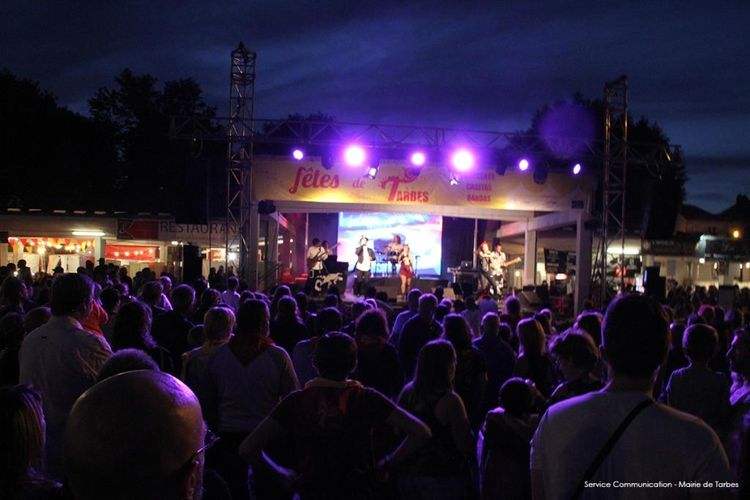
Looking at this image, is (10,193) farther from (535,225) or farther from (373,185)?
(535,225)

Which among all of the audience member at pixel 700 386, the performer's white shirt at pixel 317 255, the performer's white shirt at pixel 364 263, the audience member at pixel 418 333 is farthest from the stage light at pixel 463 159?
the audience member at pixel 700 386

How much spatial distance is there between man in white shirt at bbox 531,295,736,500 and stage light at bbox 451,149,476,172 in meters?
12.3

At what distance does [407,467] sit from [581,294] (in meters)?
13.5

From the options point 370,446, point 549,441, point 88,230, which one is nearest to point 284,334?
point 370,446

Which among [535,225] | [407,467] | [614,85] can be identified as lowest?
[407,467]

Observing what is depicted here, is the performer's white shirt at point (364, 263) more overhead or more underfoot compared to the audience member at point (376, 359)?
more overhead

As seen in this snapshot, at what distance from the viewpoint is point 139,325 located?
3.66m

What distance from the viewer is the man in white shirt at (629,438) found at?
1631mm

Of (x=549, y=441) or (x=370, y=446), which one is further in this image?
(x=370, y=446)

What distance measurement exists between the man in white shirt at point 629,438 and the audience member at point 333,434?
0.83m

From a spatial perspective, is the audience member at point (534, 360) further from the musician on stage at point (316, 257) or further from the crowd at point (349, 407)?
the musician on stage at point (316, 257)

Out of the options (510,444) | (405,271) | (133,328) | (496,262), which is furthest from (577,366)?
(496,262)

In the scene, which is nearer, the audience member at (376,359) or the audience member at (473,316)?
the audience member at (376,359)

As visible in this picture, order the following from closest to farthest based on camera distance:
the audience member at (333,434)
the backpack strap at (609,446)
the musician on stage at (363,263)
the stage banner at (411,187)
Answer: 1. the backpack strap at (609,446)
2. the audience member at (333,434)
3. the stage banner at (411,187)
4. the musician on stage at (363,263)
